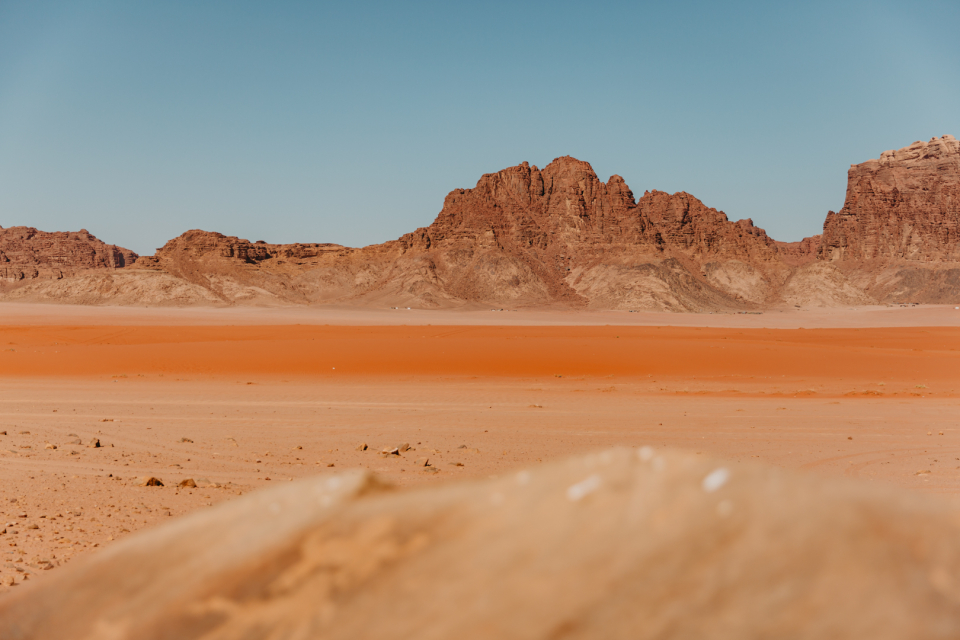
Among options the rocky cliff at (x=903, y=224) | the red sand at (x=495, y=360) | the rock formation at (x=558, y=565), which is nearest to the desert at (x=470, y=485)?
the rock formation at (x=558, y=565)

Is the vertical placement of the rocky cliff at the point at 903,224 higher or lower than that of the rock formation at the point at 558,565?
higher

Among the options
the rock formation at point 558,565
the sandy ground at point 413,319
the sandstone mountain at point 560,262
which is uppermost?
the sandstone mountain at point 560,262

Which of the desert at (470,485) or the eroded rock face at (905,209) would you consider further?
the eroded rock face at (905,209)

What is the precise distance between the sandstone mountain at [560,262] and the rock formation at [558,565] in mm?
121120

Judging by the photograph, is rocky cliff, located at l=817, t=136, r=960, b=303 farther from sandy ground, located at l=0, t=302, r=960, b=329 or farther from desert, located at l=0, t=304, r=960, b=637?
desert, located at l=0, t=304, r=960, b=637

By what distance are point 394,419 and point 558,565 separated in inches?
421

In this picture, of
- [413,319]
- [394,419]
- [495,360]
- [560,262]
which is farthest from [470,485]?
[560,262]

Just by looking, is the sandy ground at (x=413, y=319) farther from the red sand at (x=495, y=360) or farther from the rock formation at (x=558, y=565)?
the rock formation at (x=558, y=565)

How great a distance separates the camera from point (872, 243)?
189m

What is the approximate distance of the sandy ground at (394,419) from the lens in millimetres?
7047

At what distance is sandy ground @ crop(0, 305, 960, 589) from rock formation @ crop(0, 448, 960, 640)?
11.8 ft

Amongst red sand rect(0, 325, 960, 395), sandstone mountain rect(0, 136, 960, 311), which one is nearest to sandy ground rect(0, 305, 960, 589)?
red sand rect(0, 325, 960, 395)

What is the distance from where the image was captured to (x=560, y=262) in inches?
5896

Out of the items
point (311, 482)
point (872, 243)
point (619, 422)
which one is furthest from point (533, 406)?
point (872, 243)
